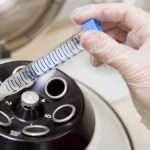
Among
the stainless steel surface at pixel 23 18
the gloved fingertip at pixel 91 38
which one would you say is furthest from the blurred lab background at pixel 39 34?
the gloved fingertip at pixel 91 38

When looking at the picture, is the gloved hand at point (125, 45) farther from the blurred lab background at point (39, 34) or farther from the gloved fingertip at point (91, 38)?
the blurred lab background at point (39, 34)

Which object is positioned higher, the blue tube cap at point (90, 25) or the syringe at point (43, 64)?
the blue tube cap at point (90, 25)

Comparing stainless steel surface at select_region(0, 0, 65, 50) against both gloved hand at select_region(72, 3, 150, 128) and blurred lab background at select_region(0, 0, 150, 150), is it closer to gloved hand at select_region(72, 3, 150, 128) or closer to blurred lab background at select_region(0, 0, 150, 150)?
blurred lab background at select_region(0, 0, 150, 150)

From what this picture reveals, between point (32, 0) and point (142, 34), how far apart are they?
229 mm

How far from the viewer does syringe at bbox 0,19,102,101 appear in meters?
0.59

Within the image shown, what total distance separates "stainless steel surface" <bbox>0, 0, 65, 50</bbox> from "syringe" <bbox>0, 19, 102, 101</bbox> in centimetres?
17

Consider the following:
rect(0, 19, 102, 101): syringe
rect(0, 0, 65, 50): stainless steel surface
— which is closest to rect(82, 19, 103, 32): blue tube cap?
rect(0, 19, 102, 101): syringe

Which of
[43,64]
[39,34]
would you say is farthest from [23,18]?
[43,64]

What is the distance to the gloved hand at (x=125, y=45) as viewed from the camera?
55 cm

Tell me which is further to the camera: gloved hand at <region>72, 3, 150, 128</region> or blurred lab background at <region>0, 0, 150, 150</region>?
blurred lab background at <region>0, 0, 150, 150</region>

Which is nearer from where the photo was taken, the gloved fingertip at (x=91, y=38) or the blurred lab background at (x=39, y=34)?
the gloved fingertip at (x=91, y=38)

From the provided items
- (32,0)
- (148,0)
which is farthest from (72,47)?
(148,0)

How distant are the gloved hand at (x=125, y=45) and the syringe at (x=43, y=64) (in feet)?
0.09

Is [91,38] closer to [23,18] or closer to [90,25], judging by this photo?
[90,25]
